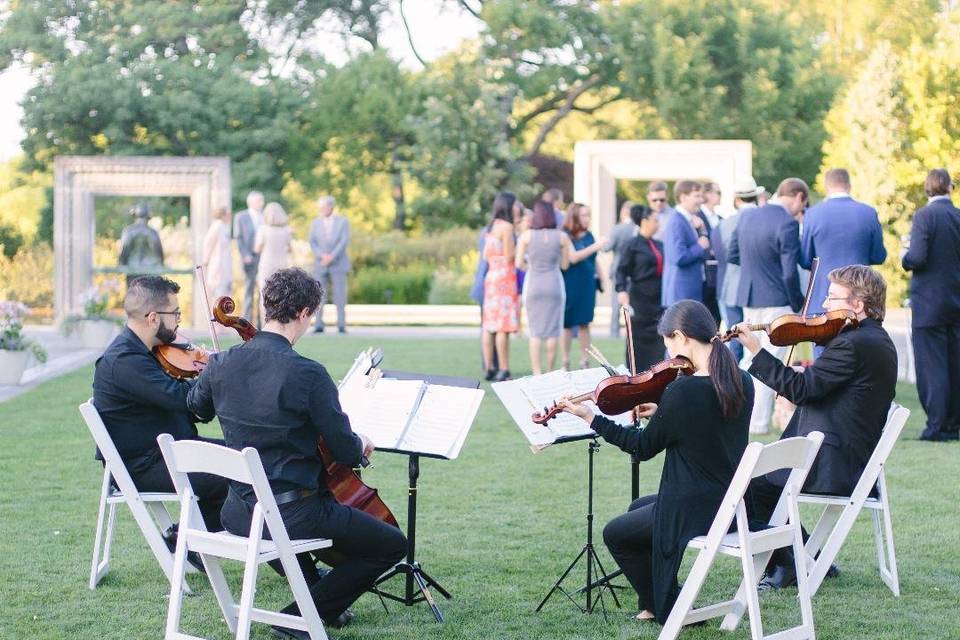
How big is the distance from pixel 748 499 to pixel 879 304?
4.41 ft

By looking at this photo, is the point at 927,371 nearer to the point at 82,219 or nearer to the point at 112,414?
the point at 112,414

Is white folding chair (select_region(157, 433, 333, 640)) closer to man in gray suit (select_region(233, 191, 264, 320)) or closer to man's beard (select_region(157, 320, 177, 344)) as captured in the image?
man's beard (select_region(157, 320, 177, 344))

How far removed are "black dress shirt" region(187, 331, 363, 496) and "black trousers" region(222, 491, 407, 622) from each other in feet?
0.27

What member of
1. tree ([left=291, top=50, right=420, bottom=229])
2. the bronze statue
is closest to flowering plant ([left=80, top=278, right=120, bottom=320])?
the bronze statue

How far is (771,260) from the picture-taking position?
34.3 ft

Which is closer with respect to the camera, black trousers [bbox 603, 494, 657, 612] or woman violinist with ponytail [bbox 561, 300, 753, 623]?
woman violinist with ponytail [bbox 561, 300, 753, 623]

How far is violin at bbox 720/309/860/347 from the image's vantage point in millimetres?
6156

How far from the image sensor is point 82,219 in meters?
21.5

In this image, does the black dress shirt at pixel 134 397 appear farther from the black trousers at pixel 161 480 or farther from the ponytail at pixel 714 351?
the ponytail at pixel 714 351

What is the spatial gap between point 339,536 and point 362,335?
14956 mm

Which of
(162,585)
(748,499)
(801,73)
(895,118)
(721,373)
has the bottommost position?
(162,585)

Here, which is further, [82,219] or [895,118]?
[895,118]

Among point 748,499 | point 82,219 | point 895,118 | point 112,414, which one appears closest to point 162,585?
point 112,414

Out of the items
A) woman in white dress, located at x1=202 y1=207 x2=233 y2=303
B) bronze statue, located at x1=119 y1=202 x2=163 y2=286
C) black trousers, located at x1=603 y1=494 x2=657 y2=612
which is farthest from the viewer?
bronze statue, located at x1=119 y1=202 x2=163 y2=286
